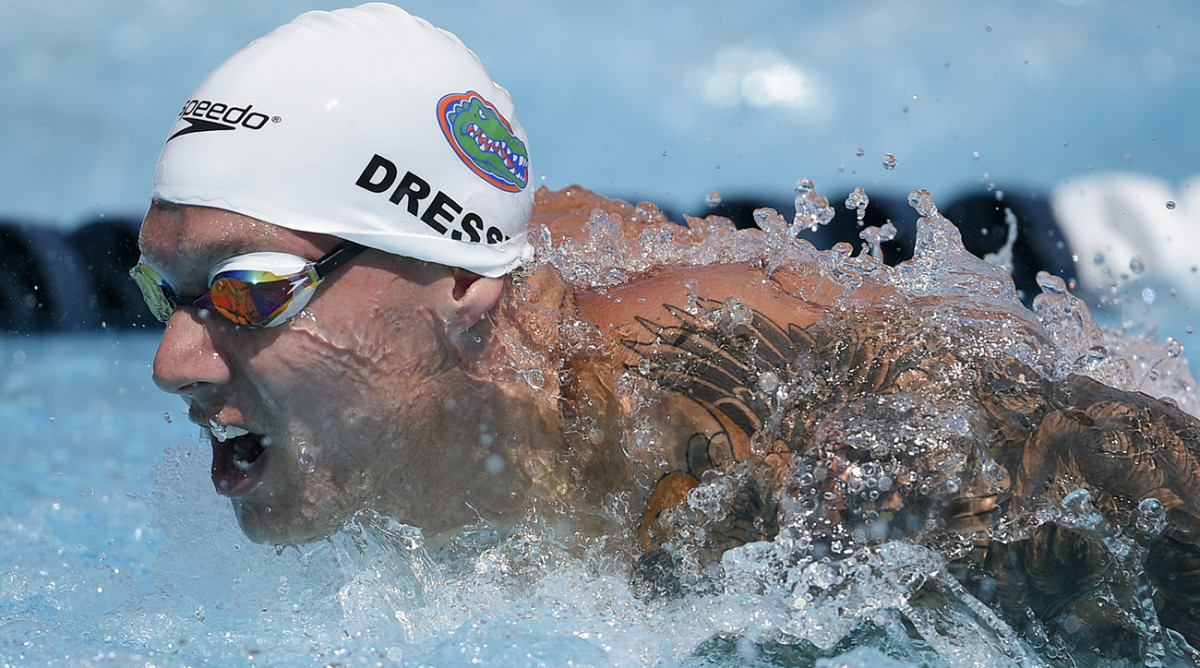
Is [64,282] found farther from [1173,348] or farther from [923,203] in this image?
[1173,348]

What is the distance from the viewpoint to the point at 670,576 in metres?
1.85

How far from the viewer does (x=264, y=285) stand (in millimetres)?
1673

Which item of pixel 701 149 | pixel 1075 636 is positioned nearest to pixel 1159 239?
pixel 701 149

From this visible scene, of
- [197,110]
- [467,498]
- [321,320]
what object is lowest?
[467,498]

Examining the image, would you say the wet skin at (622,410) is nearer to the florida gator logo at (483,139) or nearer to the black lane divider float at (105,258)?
the florida gator logo at (483,139)

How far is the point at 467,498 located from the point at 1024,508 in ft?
2.92

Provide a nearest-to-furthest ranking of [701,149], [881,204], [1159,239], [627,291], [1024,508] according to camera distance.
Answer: [1024,508] → [627,291] → [1159,239] → [881,204] → [701,149]

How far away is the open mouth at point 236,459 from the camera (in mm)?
1792

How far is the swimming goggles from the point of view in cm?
167

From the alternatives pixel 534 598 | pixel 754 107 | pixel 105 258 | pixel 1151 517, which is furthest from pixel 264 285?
pixel 754 107

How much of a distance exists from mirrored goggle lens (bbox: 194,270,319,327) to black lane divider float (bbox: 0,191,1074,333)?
3.66 meters

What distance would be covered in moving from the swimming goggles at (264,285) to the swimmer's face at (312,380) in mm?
15

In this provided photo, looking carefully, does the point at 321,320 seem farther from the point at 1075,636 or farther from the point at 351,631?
the point at 1075,636

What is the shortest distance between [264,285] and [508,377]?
44 cm
